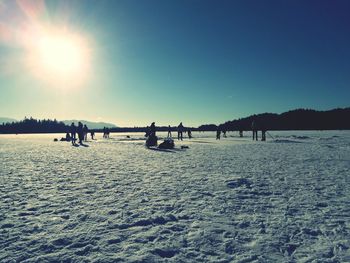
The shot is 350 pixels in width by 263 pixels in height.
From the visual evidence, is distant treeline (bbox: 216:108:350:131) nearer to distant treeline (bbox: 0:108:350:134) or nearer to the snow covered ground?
distant treeline (bbox: 0:108:350:134)

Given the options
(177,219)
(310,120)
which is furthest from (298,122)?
(177,219)

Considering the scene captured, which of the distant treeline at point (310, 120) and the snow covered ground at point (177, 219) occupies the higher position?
the distant treeline at point (310, 120)

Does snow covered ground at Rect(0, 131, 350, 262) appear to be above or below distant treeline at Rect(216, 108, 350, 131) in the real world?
below

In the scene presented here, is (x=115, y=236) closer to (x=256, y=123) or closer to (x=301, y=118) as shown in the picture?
(x=256, y=123)

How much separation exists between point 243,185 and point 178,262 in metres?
4.83

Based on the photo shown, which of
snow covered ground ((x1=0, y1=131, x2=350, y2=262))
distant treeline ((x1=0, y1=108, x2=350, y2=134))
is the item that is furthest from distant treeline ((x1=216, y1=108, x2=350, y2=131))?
snow covered ground ((x1=0, y1=131, x2=350, y2=262))

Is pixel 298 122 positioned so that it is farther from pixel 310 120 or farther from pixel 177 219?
pixel 177 219

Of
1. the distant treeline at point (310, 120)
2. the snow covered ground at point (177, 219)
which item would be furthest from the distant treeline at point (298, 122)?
the snow covered ground at point (177, 219)

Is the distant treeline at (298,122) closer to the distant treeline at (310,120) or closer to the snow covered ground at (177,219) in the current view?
the distant treeline at (310,120)

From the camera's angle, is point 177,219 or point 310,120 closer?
point 177,219

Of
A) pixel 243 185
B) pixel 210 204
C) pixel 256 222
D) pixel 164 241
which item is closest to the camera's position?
pixel 164 241

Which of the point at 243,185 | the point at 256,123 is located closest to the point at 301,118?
the point at 256,123

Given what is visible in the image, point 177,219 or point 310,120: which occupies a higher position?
point 310,120

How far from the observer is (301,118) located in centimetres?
15312
